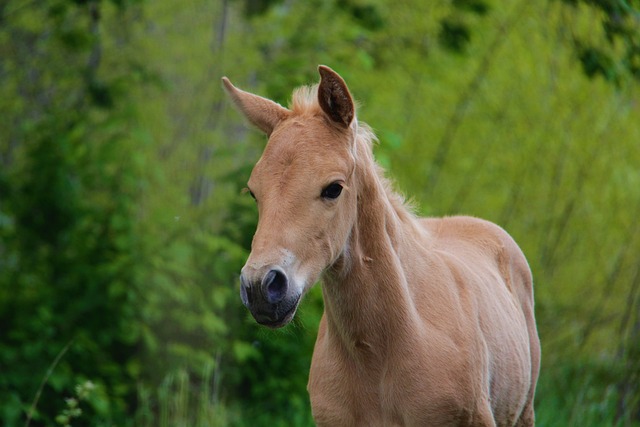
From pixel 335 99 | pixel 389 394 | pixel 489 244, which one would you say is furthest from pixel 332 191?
pixel 489 244

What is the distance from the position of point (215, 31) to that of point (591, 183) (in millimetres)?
4584

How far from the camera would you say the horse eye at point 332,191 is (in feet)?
10.6

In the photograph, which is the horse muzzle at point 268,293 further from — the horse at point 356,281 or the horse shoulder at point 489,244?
the horse shoulder at point 489,244

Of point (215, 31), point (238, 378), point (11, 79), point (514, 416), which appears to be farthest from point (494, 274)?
point (215, 31)

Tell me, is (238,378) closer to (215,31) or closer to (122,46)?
(122,46)

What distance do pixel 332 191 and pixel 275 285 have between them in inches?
18.9

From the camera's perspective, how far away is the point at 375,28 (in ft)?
25.2

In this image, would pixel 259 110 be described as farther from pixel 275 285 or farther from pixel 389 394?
pixel 389 394

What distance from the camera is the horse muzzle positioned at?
2938 mm

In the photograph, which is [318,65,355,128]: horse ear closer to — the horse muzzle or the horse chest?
the horse muzzle

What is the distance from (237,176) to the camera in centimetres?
651

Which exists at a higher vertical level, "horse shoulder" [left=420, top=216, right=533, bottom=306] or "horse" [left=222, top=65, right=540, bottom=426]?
"horse" [left=222, top=65, right=540, bottom=426]

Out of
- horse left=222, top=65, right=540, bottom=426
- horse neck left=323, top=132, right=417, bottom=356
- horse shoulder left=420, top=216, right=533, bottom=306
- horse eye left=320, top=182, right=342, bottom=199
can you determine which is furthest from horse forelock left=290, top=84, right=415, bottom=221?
horse shoulder left=420, top=216, right=533, bottom=306

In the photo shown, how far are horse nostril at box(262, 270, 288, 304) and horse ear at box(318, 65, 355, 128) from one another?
0.78m
